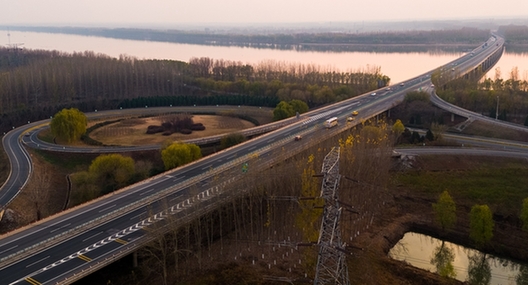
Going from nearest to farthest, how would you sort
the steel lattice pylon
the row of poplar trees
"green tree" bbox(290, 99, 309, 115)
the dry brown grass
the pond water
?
the steel lattice pylon → the pond water → the dry brown grass → "green tree" bbox(290, 99, 309, 115) → the row of poplar trees

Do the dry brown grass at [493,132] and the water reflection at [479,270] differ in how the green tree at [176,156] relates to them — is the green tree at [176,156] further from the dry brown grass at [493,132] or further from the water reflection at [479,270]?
the dry brown grass at [493,132]

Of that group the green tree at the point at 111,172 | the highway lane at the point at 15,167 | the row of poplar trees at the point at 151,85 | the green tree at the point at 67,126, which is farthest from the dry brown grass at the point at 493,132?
the highway lane at the point at 15,167

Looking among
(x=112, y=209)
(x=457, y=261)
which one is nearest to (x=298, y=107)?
(x=457, y=261)

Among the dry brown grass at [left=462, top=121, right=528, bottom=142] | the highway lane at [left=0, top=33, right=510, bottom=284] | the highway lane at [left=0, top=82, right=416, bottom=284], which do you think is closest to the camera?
the highway lane at [left=0, top=33, right=510, bottom=284]

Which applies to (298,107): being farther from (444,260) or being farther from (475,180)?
(444,260)

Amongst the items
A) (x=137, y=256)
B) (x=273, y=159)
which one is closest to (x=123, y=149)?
(x=273, y=159)

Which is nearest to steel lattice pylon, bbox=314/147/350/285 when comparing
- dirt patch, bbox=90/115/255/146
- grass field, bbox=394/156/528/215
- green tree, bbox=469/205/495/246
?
green tree, bbox=469/205/495/246

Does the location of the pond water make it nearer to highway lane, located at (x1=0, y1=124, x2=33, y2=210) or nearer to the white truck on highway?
the white truck on highway
